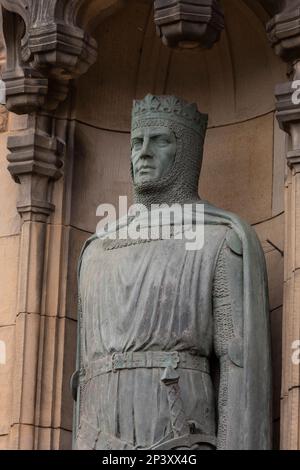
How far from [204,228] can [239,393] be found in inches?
32.6

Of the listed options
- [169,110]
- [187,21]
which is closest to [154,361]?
[169,110]

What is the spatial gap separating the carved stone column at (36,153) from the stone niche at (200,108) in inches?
5.8

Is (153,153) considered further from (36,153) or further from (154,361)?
(154,361)

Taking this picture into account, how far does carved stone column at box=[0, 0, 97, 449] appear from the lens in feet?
45.4

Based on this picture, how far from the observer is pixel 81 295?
13633mm

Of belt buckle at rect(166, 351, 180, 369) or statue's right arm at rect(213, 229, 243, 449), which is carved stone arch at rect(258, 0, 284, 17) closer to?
statue's right arm at rect(213, 229, 243, 449)

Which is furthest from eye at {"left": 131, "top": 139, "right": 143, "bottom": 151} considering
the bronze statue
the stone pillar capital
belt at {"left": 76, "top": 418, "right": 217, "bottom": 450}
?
belt at {"left": 76, "top": 418, "right": 217, "bottom": 450}

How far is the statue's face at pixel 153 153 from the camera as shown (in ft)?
44.9

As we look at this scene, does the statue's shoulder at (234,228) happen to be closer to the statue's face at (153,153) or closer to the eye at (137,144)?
the statue's face at (153,153)

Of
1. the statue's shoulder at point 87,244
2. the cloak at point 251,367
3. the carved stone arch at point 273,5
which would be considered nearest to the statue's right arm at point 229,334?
the cloak at point 251,367

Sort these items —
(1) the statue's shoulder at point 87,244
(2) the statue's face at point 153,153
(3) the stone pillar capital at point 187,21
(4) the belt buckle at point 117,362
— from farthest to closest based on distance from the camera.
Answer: (1) the statue's shoulder at point 87,244, (2) the statue's face at point 153,153, (3) the stone pillar capital at point 187,21, (4) the belt buckle at point 117,362

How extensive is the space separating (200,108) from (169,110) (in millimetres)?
760

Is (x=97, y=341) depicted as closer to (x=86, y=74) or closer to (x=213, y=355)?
(x=213, y=355)

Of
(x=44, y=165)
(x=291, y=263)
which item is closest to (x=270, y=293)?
(x=291, y=263)
